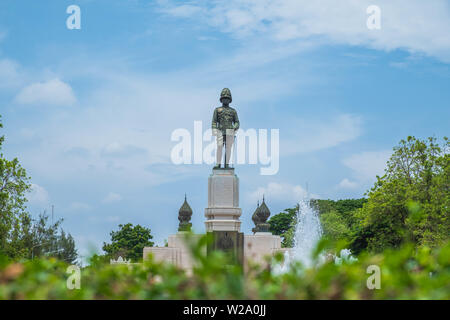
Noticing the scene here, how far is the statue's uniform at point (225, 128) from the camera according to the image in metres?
20.5

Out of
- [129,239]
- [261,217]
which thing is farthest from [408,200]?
[129,239]

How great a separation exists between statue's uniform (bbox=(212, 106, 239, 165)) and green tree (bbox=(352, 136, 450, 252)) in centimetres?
1011

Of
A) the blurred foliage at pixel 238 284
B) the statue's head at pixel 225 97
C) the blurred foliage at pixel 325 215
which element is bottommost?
the blurred foliage at pixel 238 284

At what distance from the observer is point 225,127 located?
20.4 m

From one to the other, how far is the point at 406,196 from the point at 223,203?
12.0 m

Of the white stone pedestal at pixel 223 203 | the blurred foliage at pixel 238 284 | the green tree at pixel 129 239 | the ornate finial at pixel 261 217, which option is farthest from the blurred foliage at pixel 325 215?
the blurred foliage at pixel 238 284

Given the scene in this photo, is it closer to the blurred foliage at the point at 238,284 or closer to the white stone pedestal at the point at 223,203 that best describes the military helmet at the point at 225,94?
the white stone pedestal at the point at 223,203

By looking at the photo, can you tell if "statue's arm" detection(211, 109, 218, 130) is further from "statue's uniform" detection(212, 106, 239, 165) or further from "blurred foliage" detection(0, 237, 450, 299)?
"blurred foliage" detection(0, 237, 450, 299)

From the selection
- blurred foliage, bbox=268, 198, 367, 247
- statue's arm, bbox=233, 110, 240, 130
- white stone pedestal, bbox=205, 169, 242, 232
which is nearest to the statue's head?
statue's arm, bbox=233, 110, 240, 130

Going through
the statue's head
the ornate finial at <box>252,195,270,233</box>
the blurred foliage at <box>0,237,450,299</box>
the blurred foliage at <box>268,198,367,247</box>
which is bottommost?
the blurred foliage at <box>0,237,450,299</box>

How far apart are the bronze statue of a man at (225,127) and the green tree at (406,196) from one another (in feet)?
33.1

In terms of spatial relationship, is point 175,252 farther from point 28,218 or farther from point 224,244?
point 28,218

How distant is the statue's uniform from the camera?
67.1ft
